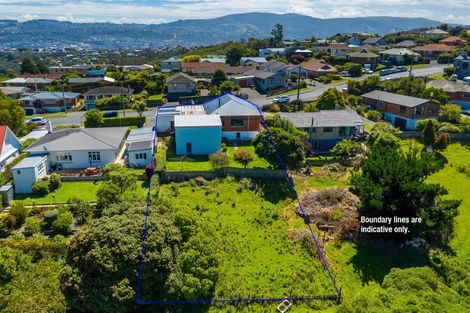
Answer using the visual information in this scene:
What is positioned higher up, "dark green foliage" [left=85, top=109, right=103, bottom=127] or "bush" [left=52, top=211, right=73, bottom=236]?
"dark green foliage" [left=85, top=109, right=103, bottom=127]

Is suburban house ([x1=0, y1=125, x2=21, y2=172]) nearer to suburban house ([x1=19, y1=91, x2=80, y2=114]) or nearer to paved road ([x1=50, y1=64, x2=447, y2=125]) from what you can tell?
paved road ([x1=50, y1=64, x2=447, y2=125])

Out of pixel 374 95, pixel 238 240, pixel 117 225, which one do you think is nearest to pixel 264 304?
pixel 238 240

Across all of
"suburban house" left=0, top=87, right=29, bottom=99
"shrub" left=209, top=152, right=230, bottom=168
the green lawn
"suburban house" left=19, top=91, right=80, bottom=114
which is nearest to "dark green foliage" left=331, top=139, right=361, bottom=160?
the green lawn

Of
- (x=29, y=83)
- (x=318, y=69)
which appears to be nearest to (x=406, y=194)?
(x=318, y=69)

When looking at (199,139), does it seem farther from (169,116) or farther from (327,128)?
(327,128)

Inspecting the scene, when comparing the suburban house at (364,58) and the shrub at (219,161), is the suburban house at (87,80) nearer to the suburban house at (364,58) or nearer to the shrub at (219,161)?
the shrub at (219,161)
